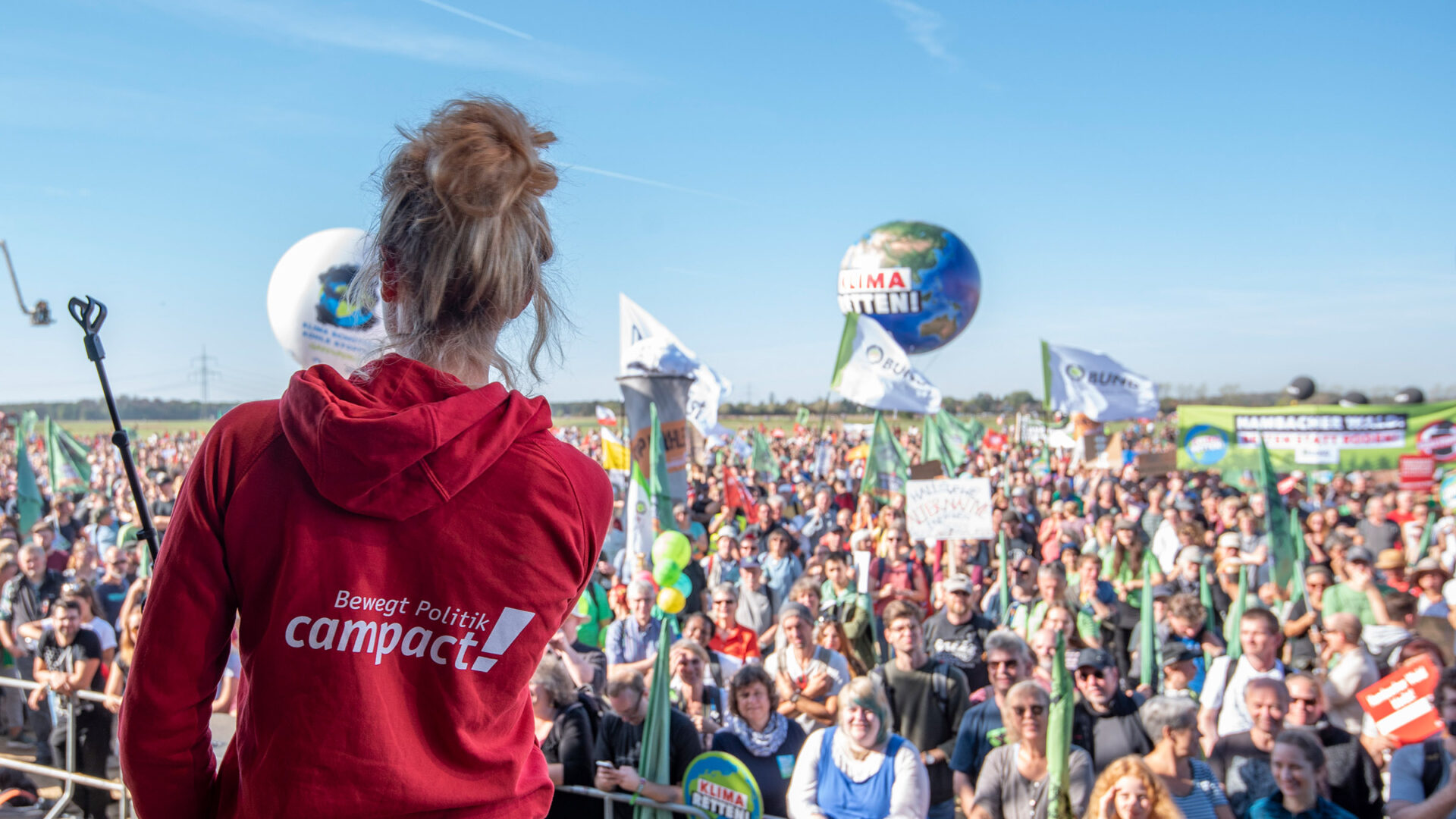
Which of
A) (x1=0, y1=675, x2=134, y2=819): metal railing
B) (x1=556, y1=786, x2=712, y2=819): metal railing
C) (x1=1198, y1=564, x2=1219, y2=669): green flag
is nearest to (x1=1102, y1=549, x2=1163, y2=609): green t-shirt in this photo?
(x1=1198, y1=564, x2=1219, y2=669): green flag

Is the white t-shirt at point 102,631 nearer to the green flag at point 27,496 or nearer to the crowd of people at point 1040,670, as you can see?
the crowd of people at point 1040,670

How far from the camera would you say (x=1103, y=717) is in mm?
4879

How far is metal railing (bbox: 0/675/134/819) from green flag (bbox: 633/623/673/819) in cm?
250

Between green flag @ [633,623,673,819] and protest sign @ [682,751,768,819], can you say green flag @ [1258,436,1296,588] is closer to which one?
protest sign @ [682,751,768,819]

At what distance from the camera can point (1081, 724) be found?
4.87 metres

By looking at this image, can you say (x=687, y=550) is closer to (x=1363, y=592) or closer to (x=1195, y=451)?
(x=1363, y=592)

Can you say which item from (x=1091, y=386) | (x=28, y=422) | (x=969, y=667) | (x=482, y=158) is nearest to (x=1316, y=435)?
(x=1091, y=386)

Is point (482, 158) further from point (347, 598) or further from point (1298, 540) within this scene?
point (1298, 540)

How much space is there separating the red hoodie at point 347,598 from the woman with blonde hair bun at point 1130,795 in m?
3.54

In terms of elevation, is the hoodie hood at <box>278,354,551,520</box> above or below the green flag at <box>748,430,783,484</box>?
below

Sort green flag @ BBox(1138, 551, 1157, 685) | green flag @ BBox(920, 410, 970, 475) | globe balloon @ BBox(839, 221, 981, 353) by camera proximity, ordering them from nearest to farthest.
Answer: green flag @ BBox(1138, 551, 1157, 685) → green flag @ BBox(920, 410, 970, 475) → globe balloon @ BBox(839, 221, 981, 353)

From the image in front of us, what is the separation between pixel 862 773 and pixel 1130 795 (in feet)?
3.70

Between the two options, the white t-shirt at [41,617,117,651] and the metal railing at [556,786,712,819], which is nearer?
the metal railing at [556,786,712,819]

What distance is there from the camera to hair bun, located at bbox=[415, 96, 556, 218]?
3.59ft
